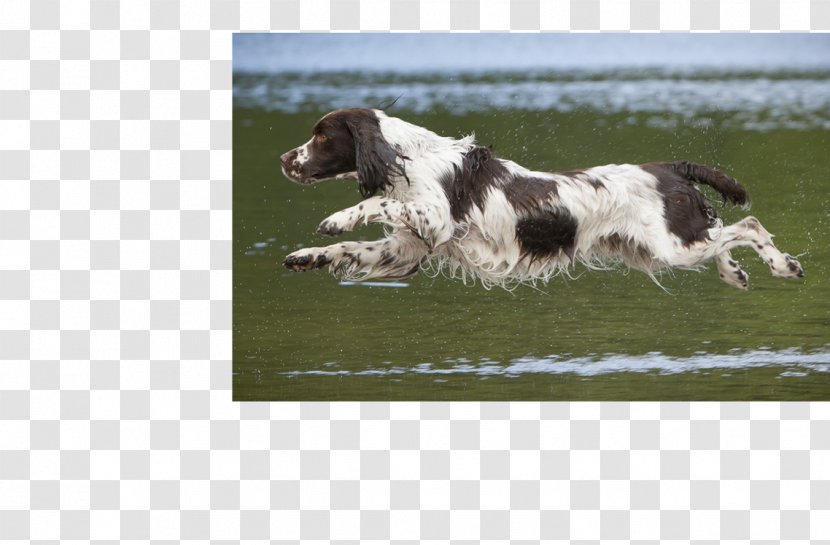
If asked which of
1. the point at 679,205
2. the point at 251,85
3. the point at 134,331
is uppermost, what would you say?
the point at 251,85

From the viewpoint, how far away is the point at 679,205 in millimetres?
6266

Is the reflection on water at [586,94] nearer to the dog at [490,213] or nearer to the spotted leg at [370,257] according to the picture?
the dog at [490,213]

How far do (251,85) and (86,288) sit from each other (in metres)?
0.96

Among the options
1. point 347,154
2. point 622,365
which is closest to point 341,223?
point 347,154

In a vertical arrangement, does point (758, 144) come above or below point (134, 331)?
above

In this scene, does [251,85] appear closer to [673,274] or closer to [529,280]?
[529,280]

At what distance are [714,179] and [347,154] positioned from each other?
1329 millimetres

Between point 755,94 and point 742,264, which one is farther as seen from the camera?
point 755,94

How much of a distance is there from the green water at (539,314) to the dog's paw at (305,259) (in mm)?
313

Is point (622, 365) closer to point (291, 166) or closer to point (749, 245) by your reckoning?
point (749, 245)

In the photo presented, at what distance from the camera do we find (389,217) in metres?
6.07

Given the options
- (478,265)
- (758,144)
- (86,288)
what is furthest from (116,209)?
(758,144)

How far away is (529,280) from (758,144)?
41.4 inches

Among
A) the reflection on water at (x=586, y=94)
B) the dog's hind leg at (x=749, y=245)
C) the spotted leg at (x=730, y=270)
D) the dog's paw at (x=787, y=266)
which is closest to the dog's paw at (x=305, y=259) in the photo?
the reflection on water at (x=586, y=94)
